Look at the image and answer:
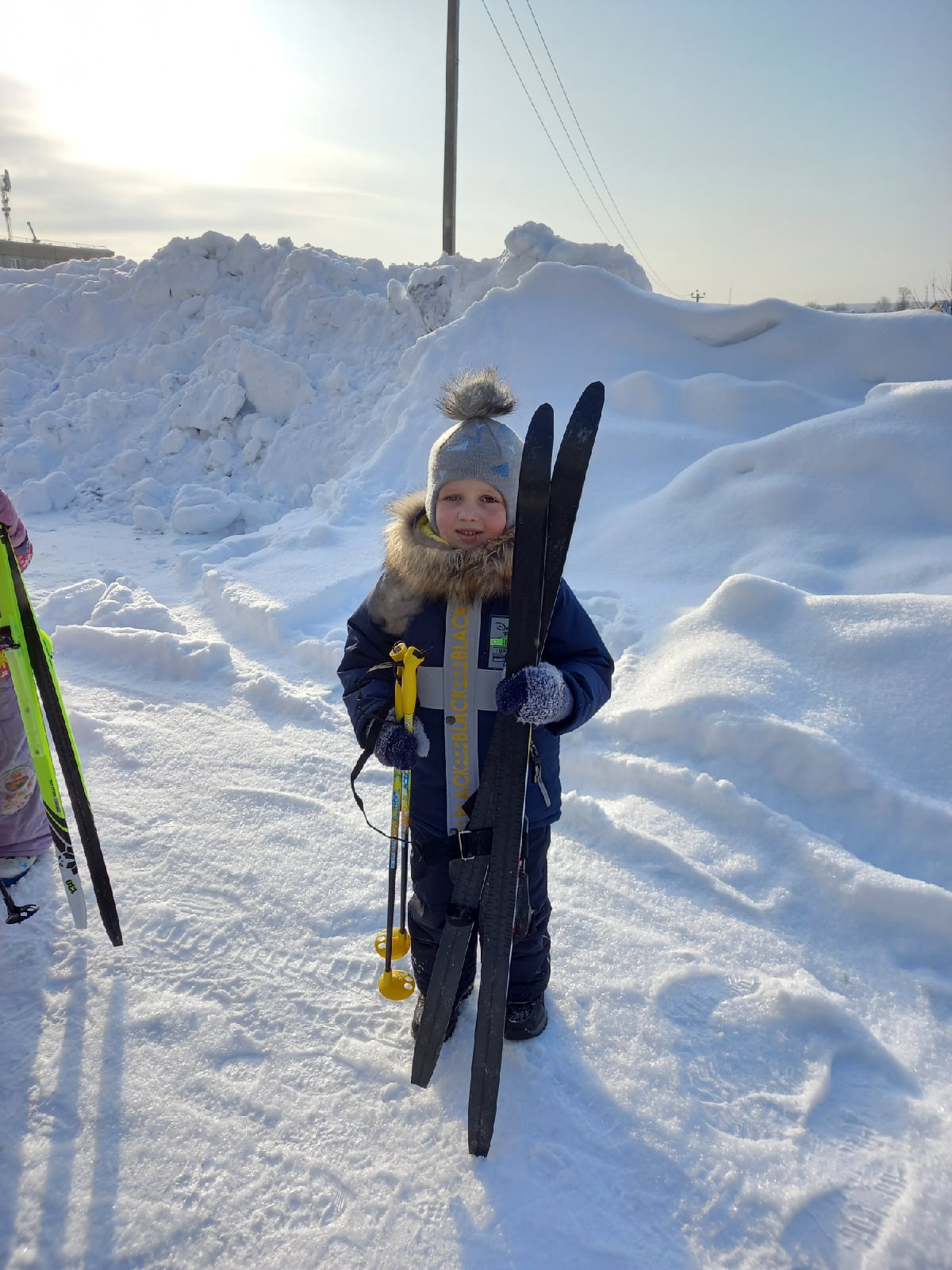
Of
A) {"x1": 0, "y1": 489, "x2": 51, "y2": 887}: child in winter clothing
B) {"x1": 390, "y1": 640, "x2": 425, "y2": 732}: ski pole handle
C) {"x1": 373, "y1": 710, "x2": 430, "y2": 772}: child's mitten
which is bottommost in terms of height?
{"x1": 0, "y1": 489, "x2": 51, "y2": 887}: child in winter clothing

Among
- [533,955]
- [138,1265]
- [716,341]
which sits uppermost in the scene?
[716,341]

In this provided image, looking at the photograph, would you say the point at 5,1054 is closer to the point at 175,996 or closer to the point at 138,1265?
the point at 175,996

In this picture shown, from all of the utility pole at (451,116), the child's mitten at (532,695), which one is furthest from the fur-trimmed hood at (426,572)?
the utility pole at (451,116)

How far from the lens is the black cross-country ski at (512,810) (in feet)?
5.60

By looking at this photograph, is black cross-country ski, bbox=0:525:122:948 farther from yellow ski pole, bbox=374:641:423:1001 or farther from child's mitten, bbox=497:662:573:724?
child's mitten, bbox=497:662:573:724

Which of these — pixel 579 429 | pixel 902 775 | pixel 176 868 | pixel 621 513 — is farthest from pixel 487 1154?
pixel 621 513

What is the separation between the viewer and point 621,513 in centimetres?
545

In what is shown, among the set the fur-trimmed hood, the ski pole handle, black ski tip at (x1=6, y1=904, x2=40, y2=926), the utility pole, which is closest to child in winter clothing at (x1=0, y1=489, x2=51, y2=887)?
black ski tip at (x1=6, y1=904, x2=40, y2=926)

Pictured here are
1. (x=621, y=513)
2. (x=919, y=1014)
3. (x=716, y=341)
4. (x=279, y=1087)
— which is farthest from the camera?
(x=716, y=341)

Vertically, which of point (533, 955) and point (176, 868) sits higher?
point (533, 955)

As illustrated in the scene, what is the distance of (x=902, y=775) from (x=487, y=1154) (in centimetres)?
205

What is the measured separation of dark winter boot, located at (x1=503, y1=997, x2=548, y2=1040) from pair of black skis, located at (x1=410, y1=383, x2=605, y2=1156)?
24 centimetres

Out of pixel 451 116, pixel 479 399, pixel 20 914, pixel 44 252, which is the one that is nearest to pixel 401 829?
pixel 479 399

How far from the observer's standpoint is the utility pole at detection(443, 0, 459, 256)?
11.3 meters
